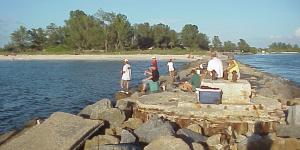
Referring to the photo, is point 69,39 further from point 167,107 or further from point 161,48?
point 167,107

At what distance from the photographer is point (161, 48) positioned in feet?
378

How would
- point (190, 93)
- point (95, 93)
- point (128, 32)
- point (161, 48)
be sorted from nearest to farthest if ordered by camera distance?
1. point (190, 93)
2. point (95, 93)
3. point (128, 32)
4. point (161, 48)

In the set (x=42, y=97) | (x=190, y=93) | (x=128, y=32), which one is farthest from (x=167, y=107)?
(x=128, y=32)

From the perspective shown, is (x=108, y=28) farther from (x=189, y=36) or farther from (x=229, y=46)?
(x=229, y=46)

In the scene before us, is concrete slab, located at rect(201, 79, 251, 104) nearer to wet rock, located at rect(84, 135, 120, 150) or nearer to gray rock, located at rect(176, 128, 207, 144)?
gray rock, located at rect(176, 128, 207, 144)

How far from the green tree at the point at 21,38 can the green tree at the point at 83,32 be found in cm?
1208

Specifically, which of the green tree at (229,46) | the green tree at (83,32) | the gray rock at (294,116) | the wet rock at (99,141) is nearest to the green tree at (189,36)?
the green tree at (83,32)

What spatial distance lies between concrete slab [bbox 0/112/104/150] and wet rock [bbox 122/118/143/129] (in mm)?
1443

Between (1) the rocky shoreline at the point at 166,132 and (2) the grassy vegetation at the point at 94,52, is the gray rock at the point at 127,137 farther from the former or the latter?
(2) the grassy vegetation at the point at 94,52

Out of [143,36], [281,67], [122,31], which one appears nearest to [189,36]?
[143,36]

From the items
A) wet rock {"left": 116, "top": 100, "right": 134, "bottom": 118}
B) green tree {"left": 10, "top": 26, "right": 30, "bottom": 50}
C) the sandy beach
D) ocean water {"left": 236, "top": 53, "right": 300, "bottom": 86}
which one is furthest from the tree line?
wet rock {"left": 116, "top": 100, "right": 134, "bottom": 118}

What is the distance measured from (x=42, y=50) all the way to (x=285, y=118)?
104 metres

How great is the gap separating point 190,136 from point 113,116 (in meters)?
3.16

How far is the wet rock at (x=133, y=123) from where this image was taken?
12.9m
